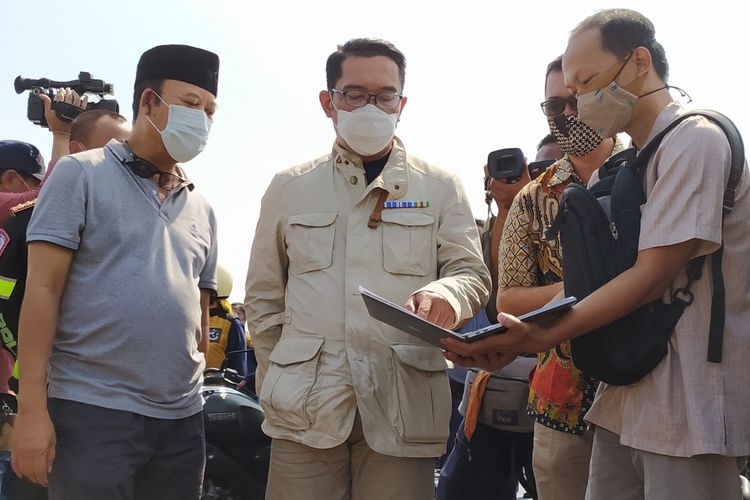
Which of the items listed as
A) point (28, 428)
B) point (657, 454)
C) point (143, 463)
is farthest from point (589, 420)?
point (28, 428)

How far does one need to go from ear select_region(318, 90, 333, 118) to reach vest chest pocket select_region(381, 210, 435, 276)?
543 mm

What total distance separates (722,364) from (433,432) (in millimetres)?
1076

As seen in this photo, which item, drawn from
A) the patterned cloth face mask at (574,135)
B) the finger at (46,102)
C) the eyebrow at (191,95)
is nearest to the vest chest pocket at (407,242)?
the patterned cloth face mask at (574,135)

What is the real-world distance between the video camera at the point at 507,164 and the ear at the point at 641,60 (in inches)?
64.4

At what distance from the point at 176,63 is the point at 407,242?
3.55 ft

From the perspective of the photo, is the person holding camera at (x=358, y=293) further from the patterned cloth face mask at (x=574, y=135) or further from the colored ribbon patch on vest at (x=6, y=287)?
the colored ribbon patch on vest at (x=6, y=287)

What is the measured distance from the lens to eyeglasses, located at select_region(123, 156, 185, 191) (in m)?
3.00

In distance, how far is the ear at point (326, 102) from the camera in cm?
343

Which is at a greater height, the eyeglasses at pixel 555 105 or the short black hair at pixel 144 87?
the eyeglasses at pixel 555 105

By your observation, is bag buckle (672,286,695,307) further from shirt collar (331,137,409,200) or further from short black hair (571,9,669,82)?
shirt collar (331,137,409,200)

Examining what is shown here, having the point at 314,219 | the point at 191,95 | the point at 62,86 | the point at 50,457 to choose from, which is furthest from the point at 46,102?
the point at 50,457

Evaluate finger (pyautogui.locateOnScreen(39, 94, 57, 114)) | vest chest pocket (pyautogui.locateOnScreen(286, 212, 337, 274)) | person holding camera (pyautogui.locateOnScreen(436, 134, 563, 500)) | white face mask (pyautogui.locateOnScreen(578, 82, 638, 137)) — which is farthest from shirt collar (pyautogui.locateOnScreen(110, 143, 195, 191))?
finger (pyautogui.locateOnScreen(39, 94, 57, 114))

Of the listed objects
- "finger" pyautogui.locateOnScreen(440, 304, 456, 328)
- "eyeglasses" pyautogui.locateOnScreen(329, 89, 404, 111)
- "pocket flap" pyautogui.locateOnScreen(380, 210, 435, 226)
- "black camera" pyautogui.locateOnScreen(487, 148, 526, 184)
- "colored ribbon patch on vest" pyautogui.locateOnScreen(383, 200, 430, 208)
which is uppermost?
"eyeglasses" pyautogui.locateOnScreen(329, 89, 404, 111)

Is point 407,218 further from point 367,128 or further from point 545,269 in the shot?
point 545,269
